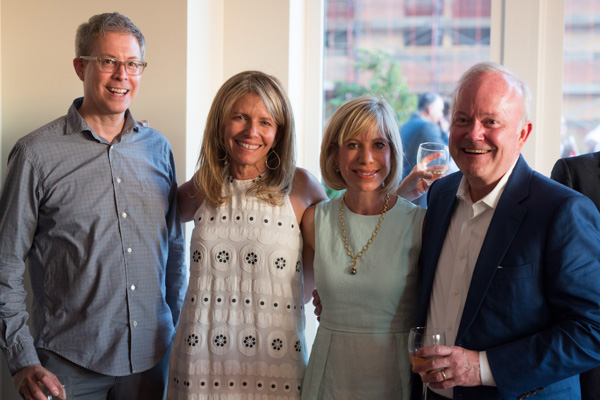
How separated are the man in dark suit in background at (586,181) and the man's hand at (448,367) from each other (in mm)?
550

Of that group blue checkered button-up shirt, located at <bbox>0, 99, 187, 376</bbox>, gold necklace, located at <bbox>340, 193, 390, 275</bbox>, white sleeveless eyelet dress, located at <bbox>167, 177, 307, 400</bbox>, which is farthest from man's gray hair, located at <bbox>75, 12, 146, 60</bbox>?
gold necklace, located at <bbox>340, 193, 390, 275</bbox>

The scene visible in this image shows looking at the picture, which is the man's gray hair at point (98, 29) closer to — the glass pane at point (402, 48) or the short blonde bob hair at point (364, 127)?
the short blonde bob hair at point (364, 127)

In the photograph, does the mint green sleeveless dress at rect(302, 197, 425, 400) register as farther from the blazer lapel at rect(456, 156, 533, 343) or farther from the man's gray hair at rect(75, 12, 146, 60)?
the man's gray hair at rect(75, 12, 146, 60)

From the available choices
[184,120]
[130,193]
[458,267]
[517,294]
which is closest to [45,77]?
[184,120]

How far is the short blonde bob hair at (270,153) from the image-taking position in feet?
7.13

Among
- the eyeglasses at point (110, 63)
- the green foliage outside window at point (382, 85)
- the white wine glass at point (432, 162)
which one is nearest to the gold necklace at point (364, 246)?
the white wine glass at point (432, 162)

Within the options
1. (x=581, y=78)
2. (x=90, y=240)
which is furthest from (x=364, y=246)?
(x=581, y=78)

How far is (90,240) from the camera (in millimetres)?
2152

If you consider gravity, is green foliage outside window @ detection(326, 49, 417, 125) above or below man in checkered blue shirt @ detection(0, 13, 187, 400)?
above

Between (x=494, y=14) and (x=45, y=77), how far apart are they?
2.15 metres

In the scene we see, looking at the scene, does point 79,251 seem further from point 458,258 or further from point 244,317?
point 458,258

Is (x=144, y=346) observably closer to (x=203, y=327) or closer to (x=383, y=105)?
(x=203, y=327)

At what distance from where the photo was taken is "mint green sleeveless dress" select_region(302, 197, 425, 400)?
1975mm

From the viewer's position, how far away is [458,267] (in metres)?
1.81
